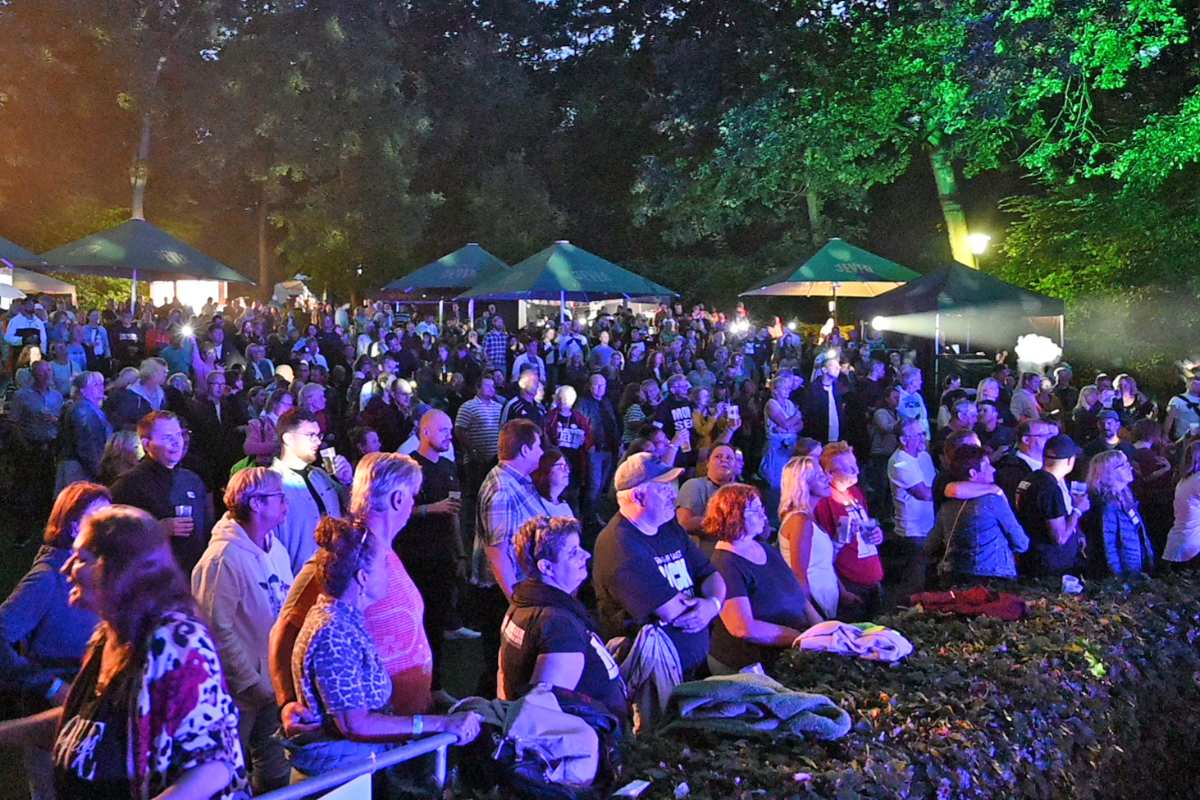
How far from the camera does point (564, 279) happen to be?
51.0 feet

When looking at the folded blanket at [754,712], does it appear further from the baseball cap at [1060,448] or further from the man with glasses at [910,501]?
the man with glasses at [910,501]

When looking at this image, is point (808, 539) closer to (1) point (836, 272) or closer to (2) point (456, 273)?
(1) point (836, 272)

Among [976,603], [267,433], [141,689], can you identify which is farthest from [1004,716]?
[267,433]

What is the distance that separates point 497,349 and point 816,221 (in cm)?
1605

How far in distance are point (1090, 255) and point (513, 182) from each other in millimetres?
19910

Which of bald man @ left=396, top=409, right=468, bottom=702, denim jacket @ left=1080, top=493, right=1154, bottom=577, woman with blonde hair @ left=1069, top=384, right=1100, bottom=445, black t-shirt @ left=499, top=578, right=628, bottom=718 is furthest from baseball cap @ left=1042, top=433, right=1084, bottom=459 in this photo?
woman with blonde hair @ left=1069, top=384, right=1100, bottom=445

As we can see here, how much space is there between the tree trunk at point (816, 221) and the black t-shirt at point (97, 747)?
2829cm

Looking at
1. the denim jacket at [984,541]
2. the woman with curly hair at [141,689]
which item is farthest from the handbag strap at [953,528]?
the woman with curly hair at [141,689]

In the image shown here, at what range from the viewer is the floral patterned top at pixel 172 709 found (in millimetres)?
2381

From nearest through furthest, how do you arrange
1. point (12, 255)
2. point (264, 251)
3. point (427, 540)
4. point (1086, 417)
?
point (427, 540)
point (1086, 417)
point (12, 255)
point (264, 251)

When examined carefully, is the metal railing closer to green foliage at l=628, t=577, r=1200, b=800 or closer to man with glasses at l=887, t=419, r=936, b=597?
green foliage at l=628, t=577, r=1200, b=800

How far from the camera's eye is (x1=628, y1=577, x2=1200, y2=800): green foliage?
11.1 ft

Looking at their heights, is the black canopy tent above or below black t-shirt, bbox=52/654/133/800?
above

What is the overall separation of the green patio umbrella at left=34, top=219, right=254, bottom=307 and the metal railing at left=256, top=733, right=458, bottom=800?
1302 centimetres
